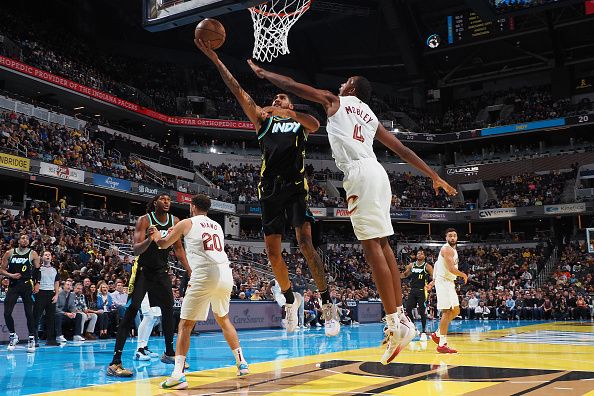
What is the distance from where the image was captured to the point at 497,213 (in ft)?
127

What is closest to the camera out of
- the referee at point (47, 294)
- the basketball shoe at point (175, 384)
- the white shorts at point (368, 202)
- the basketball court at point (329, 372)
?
the white shorts at point (368, 202)

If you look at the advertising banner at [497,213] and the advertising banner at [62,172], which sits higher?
the advertising banner at [62,172]

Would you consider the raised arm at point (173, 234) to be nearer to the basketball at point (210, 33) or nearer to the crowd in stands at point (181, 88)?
the basketball at point (210, 33)

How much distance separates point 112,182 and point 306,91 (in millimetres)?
24901

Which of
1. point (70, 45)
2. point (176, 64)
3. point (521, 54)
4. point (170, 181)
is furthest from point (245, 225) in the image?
point (521, 54)

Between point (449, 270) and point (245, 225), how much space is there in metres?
29.6

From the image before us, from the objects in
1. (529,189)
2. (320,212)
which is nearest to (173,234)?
(320,212)

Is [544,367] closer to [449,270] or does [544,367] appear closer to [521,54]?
[449,270]

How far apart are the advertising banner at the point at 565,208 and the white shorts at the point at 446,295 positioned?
29199 mm

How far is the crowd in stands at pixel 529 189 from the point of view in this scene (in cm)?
3806

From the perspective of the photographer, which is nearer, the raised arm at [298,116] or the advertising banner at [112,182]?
the raised arm at [298,116]

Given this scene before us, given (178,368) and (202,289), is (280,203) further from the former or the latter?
(178,368)

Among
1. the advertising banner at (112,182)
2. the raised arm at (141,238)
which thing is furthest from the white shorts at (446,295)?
the advertising banner at (112,182)

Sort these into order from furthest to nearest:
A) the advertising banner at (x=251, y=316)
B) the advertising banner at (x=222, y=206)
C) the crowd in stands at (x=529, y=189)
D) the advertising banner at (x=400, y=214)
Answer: the advertising banner at (x=400, y=214), the crowd in stands at (x=529, y=189), the advertising banner at (x=222, y=206), the advertising banner at (x=251, y=316)
